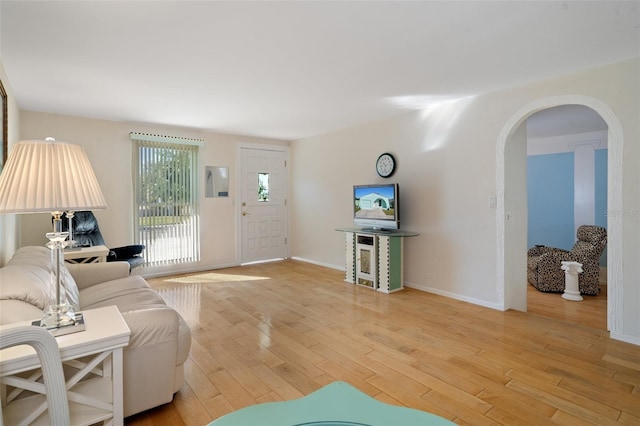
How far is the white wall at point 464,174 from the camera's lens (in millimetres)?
2727

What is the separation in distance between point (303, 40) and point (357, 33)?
39cm

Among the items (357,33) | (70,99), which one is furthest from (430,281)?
(70,99)

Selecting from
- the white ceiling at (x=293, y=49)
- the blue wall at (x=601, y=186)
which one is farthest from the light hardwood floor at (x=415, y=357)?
the white ceiling at (x=293, y=49)

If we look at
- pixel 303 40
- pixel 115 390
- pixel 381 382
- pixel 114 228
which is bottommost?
pixel 381 382

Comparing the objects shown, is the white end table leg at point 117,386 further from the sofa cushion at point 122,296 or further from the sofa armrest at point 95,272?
the sofa armrest at point 95,272

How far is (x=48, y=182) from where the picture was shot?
1.38 meters

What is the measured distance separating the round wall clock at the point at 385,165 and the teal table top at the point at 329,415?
3937 mm

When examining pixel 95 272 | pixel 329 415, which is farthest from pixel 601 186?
pixel 95 272

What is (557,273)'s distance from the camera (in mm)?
4355

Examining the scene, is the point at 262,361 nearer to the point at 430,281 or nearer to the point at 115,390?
the point at 115,390

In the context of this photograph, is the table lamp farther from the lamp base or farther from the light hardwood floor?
the light hardwood floor

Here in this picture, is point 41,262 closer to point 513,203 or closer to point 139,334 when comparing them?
point 139,334

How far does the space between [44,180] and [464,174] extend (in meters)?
3.76

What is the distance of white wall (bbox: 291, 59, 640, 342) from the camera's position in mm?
2727
